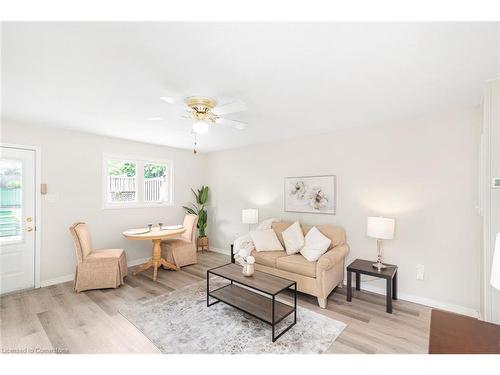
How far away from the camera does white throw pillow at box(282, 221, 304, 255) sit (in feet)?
11.8

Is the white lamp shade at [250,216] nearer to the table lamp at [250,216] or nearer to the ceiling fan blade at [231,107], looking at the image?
the table lamp at [250,216]

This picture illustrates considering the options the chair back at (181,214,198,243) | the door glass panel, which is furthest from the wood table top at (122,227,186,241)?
the door glass panel

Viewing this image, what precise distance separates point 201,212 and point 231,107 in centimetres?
374

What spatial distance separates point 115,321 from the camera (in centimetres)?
257

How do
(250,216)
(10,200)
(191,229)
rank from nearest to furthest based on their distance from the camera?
1. (10,200)
2. (250,216)
3. (191,229)

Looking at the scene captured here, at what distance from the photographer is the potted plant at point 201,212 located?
5639 millimetres

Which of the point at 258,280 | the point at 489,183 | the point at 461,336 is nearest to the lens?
the point at 461,336

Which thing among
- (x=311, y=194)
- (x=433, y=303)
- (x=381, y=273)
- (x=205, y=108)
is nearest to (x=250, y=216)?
(x=311, y=194)

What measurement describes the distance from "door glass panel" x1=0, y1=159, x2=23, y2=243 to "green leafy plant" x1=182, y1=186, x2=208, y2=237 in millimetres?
2931

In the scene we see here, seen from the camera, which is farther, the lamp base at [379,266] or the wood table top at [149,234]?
the wood table top at [149,234]

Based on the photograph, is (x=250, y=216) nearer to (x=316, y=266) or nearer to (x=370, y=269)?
(x=316, y=266)

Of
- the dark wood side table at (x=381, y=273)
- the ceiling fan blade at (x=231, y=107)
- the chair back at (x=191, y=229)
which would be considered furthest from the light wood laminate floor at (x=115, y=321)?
the ceiling fan blade at (x=231, y=107)

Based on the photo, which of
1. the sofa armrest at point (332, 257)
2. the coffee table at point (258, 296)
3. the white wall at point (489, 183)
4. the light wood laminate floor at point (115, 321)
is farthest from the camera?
the sofa armrest at point (332, 257)
